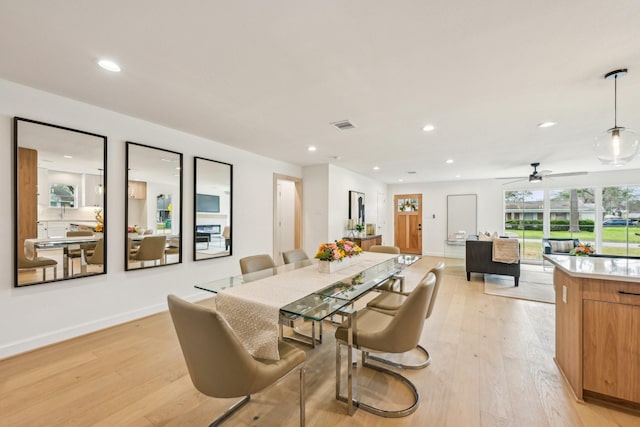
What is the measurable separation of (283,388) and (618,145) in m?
3.27

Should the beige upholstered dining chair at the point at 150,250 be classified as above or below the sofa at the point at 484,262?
above

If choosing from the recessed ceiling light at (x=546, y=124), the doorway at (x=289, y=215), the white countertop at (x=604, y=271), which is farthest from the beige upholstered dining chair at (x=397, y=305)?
the doorway at (x=289, y=215)

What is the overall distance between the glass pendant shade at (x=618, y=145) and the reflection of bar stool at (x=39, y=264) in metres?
5.05

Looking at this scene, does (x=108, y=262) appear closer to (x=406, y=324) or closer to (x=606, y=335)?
(x=406, y=324)

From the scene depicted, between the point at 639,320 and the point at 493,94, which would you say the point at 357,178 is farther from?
the point at 639,320

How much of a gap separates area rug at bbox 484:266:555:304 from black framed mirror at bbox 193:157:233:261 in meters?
4.45

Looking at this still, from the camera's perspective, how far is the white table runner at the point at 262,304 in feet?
5.24

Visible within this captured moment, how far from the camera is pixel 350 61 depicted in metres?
1.97

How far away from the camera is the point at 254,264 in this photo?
8.97 ft

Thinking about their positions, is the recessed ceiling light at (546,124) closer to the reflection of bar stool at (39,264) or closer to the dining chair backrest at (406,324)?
the dining chair backrest at (406,324)

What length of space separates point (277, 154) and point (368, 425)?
4151 millimetres

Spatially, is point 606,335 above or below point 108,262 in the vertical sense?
below

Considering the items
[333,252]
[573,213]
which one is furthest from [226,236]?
[573,213]

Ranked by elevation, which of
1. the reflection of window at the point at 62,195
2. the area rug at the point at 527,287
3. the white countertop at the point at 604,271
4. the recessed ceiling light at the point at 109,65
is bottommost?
the area rug at the point at 527,287
